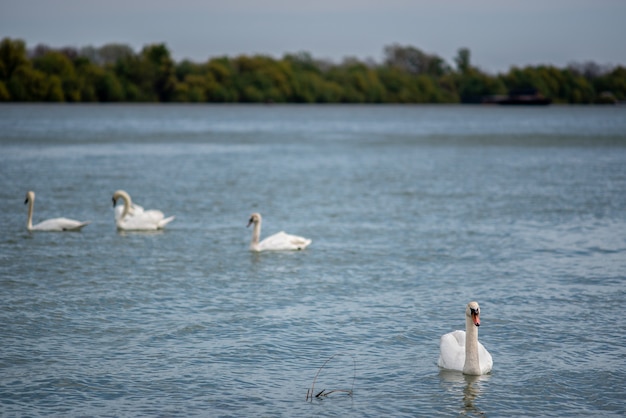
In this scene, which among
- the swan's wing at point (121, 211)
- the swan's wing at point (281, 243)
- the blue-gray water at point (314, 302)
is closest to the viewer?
the blue-gray water at point (314, 302)

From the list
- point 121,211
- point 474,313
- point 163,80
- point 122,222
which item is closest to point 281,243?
point 122,222

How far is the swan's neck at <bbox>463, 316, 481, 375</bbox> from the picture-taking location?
10.5m

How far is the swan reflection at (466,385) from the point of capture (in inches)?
386

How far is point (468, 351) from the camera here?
10594mm

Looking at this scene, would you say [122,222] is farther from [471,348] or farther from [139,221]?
[471,348]

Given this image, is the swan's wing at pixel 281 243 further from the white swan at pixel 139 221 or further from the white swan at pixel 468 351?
the white swan at pixel 468 351

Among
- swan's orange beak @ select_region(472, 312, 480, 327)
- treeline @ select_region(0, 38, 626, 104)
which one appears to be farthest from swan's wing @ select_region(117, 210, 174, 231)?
treeline @ select_region(0, 38, 626, 104)

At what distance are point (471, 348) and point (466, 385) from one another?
0.40 metres

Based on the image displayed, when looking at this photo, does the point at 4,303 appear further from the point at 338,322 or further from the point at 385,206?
the point at 385,206

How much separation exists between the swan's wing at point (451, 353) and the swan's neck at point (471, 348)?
0.62 ft

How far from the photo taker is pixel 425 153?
172 ft

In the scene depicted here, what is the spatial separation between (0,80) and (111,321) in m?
134

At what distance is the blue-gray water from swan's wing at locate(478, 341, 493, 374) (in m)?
0.11

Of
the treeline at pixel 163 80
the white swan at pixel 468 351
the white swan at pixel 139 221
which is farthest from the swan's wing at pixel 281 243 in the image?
the treeline at pixel 163 80
